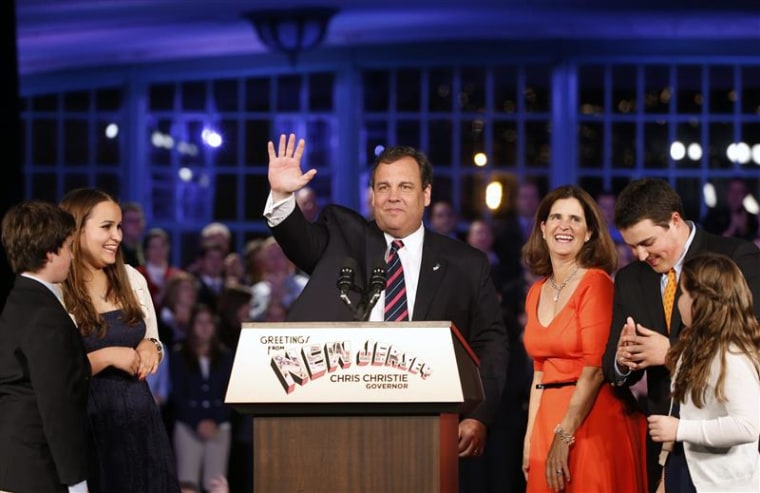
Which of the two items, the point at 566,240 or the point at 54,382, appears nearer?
the point at 54,382

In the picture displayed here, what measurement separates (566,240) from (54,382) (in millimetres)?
2099

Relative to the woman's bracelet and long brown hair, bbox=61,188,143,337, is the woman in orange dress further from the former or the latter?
long brown hair, bbox=61,188,143,337

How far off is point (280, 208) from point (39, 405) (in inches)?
48.4

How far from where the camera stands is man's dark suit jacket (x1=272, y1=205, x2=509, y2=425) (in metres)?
5.46

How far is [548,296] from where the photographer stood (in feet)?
19.0

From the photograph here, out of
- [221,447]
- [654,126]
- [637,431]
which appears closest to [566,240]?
[637,431]

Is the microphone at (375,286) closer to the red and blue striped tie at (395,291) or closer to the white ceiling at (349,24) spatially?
the red and blue striped tie at (395,291)

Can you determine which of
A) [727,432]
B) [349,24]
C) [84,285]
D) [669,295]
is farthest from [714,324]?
[349,24]

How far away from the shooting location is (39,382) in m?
4.62

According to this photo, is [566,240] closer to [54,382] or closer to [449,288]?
[449,288]

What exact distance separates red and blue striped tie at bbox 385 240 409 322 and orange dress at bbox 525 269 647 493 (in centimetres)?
58

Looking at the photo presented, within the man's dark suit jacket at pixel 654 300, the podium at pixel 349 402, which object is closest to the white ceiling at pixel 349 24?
the man's dark suit jacket at pixel 654 300

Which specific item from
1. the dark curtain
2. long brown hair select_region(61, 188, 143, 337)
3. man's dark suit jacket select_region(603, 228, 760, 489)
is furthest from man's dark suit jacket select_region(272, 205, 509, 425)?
the dark curtain

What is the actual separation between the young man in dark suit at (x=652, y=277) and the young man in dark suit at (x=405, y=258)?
489mm
